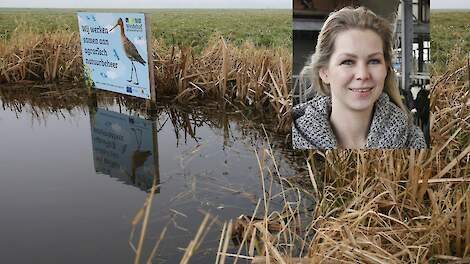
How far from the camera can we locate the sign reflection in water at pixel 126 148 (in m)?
3.27

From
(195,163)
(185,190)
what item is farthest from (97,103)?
(185,190)

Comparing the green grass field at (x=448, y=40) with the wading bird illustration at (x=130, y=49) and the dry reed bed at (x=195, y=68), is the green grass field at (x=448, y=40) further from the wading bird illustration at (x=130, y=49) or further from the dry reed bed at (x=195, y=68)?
the wading bird illustration at (x=130, y=49)

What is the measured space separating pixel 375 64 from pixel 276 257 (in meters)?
0.89

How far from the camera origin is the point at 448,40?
3.83 meters

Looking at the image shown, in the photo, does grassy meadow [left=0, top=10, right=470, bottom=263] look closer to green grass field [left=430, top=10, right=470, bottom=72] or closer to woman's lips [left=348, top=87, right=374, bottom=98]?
green grass field [left=430, top=10, right=470, bottom=72]

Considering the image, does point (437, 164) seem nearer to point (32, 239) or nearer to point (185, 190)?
point (185, 190)

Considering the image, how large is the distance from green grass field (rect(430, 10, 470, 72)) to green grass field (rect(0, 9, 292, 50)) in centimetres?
229

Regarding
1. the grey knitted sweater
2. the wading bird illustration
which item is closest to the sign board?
the wading bird illustration

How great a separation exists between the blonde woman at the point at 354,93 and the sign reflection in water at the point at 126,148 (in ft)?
3.25

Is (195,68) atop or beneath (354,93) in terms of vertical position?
beneath

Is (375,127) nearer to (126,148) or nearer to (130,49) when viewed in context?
(126,148)

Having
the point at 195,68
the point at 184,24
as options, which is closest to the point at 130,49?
the point at 195,68

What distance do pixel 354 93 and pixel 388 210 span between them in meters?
0.49

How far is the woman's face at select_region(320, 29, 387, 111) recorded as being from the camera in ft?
7.57
